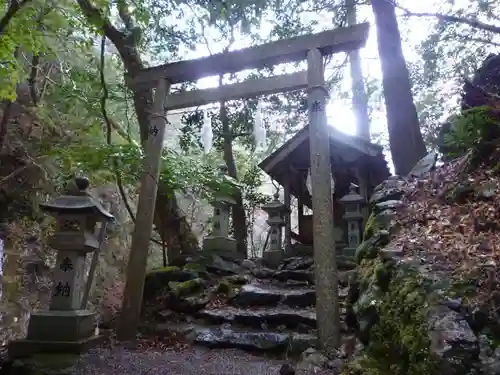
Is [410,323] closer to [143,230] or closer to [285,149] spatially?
[143,230]

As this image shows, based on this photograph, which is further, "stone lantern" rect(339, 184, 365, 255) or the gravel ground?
"stone lantern" rect(339, 184, 365, 255)

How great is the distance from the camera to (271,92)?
5.59 metres

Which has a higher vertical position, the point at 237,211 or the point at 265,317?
the point at 237,211

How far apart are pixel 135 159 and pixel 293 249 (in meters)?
6.05

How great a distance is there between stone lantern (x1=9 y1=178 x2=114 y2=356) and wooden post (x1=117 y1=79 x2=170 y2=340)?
517 mm

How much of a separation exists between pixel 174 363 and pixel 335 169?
339 inches

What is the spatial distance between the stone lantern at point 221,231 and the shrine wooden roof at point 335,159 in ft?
7.77

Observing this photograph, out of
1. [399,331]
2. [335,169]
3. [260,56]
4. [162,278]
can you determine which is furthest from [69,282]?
[335,169]

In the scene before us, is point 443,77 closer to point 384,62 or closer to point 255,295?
point 384,62

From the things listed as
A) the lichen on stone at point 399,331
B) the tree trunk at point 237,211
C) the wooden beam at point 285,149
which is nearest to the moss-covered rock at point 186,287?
the lichen on stone at point 399,331

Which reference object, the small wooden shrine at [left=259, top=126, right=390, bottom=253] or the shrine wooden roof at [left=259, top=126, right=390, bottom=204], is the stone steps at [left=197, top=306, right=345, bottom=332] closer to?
the small wooden shrine at [left=259, top=126, right=390, bottom=253]

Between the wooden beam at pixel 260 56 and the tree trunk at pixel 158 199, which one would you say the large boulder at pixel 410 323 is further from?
the tree trunk at pixel 158 199

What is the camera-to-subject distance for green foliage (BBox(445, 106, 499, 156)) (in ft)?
13.0

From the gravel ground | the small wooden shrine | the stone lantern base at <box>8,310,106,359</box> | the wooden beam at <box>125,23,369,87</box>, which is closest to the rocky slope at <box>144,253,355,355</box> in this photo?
the gravel ground
